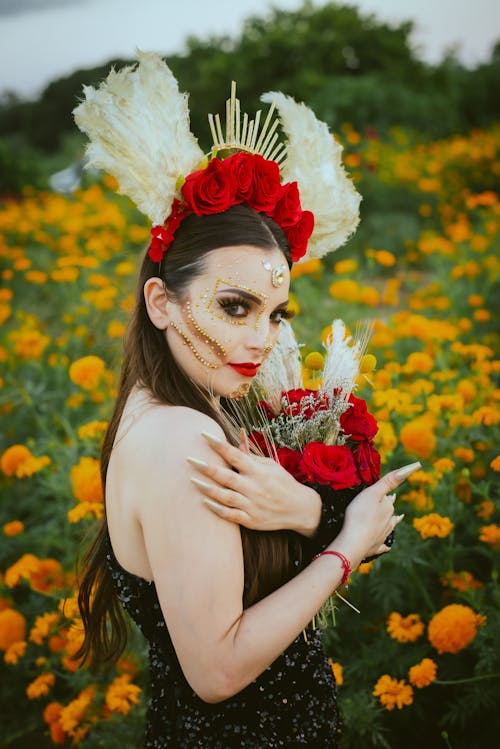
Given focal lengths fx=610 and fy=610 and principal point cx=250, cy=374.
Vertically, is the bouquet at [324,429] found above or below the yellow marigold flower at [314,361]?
below

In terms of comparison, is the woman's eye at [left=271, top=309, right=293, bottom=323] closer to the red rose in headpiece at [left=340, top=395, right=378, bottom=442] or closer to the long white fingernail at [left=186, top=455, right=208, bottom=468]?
the red rose in headpiece at [left=340, top=395, right=378, bottom=442]

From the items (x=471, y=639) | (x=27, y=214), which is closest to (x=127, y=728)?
(x=471, y=639)

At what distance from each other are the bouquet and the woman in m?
0.05

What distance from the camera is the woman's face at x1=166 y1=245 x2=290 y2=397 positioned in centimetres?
134

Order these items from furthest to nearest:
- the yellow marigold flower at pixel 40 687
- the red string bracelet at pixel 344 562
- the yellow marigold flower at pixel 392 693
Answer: the yellow marigold flower at pixel 40 687 < the yellow marigold flower at pixel 392 693 < the red string bracelet at pixel 344 562

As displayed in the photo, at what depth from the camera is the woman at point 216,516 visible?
42.7 inches

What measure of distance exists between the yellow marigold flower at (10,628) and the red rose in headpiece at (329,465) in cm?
151

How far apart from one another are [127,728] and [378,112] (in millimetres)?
12399

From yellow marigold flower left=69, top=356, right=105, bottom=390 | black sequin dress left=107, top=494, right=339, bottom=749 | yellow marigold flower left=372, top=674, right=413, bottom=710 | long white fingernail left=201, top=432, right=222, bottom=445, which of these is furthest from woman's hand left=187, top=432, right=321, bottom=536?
yellow marigold flower left=69, top=356, right=105, bottom=390

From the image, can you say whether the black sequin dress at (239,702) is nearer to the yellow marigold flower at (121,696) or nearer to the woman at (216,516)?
the woman at (216,516)

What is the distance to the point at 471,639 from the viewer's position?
1.83 m

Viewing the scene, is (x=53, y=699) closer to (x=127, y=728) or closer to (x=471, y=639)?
(x=127, y=728)

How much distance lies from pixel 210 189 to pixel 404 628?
1.53 metres

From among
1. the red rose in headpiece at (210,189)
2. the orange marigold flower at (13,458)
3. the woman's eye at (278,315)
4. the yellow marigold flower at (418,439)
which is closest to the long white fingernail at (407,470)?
the woman's eye at (278,315)
